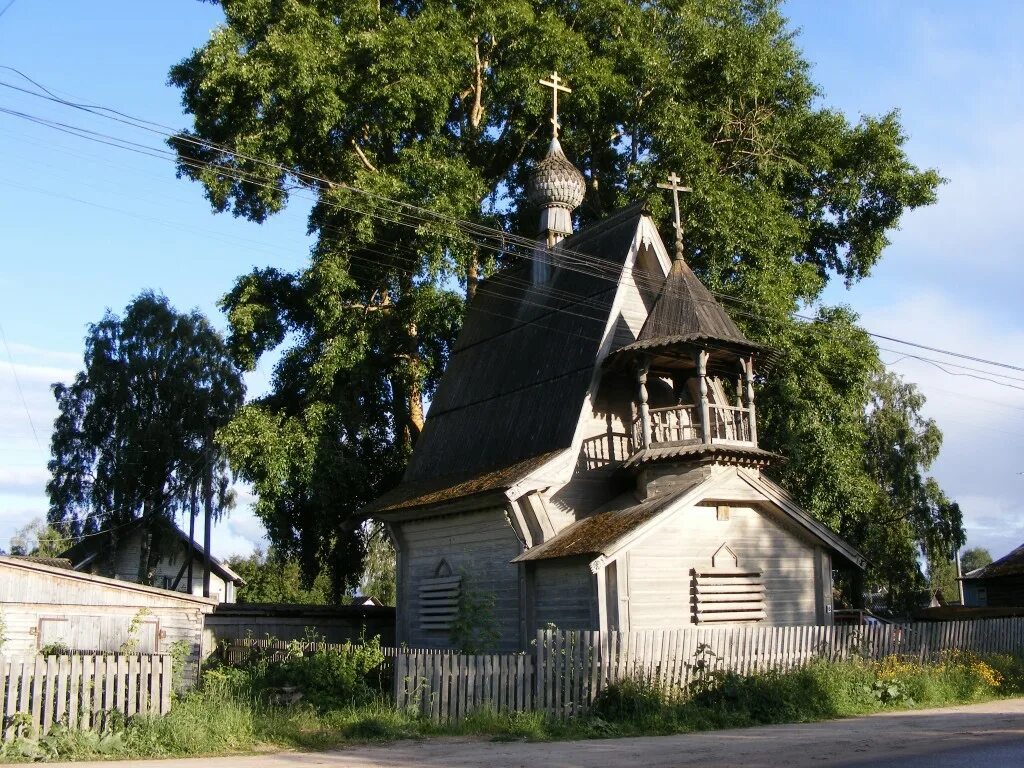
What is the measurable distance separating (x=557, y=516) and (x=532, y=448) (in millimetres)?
1792

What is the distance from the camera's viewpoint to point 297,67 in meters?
27.4

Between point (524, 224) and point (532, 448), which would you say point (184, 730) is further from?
point (524, 224)

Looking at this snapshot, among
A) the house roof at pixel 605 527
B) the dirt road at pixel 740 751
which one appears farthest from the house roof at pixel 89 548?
the dirt road at pixel 740 751

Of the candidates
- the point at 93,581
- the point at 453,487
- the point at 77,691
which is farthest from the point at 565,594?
the point at 93,581

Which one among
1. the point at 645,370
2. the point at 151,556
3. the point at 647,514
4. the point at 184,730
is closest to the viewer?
the point at 184,730

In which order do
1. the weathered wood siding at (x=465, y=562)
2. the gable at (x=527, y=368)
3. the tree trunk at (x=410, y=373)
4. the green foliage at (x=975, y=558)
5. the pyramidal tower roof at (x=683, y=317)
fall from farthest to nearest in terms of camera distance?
the green foliage at (x=975, y=558), the tree trunk at (x=410, y=373), the gable at (x=527, y=368), the weathered wood siding at (x=465, y=562), the pyramidal tower roof at (x=683, y=317)

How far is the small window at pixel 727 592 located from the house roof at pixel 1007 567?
60.2 feet

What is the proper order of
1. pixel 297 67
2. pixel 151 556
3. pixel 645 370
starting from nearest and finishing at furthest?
pixel 645 370
pixel 297 67
pixel 151 556

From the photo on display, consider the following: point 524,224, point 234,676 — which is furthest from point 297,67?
point 234,676

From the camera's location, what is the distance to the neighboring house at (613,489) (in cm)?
1886

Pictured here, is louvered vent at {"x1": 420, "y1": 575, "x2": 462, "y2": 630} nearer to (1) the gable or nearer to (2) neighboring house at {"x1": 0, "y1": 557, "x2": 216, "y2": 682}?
(1) the gable

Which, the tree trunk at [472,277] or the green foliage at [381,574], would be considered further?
the green foliage at [381,574]

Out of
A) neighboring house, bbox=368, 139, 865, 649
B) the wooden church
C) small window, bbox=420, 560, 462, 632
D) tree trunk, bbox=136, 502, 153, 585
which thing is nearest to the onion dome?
the wooden church

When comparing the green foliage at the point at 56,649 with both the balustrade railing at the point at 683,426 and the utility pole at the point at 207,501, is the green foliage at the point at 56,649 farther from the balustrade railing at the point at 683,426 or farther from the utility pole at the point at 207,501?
the utility pole at the point at 207,501
